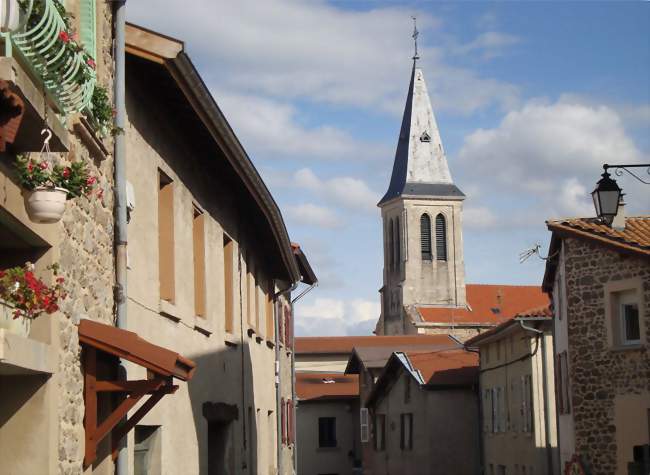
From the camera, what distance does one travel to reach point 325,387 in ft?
211

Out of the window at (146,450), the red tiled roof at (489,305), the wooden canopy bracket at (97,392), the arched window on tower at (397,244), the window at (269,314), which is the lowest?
the window at (146,450)

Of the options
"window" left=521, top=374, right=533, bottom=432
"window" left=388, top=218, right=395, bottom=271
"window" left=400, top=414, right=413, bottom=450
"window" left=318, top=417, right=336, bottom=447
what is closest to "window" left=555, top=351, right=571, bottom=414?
"window" left=521, top=374, right=533, bottom=432

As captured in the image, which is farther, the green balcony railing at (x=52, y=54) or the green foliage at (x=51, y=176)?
the green foliage at (x=51, y=176)

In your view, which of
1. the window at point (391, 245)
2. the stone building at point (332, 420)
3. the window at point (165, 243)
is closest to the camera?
the window at point (165, 243)

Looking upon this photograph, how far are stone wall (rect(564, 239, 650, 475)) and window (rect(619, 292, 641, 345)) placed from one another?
0.29 m

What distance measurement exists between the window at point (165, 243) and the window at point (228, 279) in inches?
160

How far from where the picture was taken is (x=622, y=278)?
2361 centimetres

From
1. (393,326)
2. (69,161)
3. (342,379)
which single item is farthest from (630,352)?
(393,326)

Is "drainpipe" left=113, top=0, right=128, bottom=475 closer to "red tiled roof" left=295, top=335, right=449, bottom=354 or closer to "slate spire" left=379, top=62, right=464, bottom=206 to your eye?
"red tiled roof" left=295, top=335, right=449, bottom=354

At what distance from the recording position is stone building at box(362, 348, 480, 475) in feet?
141

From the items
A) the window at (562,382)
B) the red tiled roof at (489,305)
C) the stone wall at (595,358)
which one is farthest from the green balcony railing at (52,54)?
the red tiled roof at (489,305)

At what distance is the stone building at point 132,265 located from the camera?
699 centimetres

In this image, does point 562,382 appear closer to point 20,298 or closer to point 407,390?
point 407,390

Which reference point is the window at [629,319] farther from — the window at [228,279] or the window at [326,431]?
the window at [326,431]
